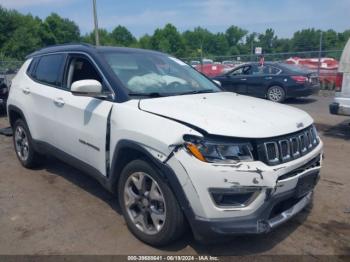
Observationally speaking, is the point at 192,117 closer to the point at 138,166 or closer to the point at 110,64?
the point at 138,166

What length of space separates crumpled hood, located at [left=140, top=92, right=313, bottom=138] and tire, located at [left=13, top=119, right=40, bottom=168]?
2531 mm

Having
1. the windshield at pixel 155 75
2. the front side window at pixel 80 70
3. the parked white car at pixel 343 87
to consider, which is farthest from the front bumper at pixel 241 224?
the parked white car at pixel 343 87

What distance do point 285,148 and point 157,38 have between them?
9156 centimetres

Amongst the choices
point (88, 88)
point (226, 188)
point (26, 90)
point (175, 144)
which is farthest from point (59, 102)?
point (226, 188)

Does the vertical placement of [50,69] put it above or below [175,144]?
above

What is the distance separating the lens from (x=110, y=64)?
3848 mm

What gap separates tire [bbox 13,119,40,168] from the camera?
204 inches

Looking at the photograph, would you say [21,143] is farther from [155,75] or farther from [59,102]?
[155,75]

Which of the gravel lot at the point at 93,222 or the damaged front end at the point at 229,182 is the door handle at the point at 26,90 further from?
the damaged front end at the point at 229,182

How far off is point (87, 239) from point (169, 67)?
218 centimetres

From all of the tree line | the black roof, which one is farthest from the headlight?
the tree line

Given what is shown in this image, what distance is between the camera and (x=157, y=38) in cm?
9138

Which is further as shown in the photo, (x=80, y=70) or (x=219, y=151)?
(x=80, y=70)

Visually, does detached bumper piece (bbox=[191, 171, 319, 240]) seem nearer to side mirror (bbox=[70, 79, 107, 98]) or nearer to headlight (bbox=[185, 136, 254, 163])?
headlight (bbox=[185, 136, 254, 163])
